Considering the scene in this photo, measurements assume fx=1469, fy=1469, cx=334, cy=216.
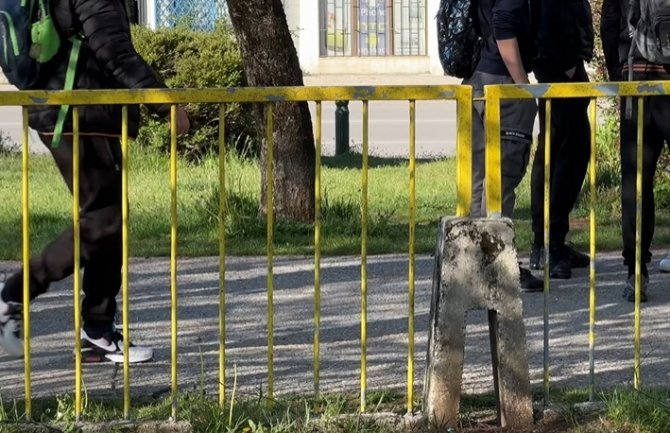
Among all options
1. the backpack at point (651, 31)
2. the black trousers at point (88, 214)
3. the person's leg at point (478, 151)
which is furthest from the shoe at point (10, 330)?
the backpack at point (651, 31)

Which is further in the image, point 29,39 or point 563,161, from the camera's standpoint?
point 563,161

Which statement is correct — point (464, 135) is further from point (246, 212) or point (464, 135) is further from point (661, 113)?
point (246, 212)

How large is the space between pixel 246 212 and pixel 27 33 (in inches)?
163

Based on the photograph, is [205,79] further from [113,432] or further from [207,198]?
[113,432]

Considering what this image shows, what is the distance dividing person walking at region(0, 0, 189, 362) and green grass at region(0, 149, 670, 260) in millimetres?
3029

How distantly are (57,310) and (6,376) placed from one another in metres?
1.43

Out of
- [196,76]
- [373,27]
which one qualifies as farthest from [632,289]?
[373,27]

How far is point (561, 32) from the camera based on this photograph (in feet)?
25.4

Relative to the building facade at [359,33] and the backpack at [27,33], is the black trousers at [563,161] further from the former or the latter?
the building facade at [359,33]

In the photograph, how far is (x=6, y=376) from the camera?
606 centimetres

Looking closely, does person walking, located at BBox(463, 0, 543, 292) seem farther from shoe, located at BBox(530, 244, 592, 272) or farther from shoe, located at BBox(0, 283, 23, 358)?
shoe, located at BBox(0, 283, 23, 358)

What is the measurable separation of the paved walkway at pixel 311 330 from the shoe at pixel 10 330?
178 mm

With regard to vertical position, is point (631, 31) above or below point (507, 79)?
above

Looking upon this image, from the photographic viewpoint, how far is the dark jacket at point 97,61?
5910mm
